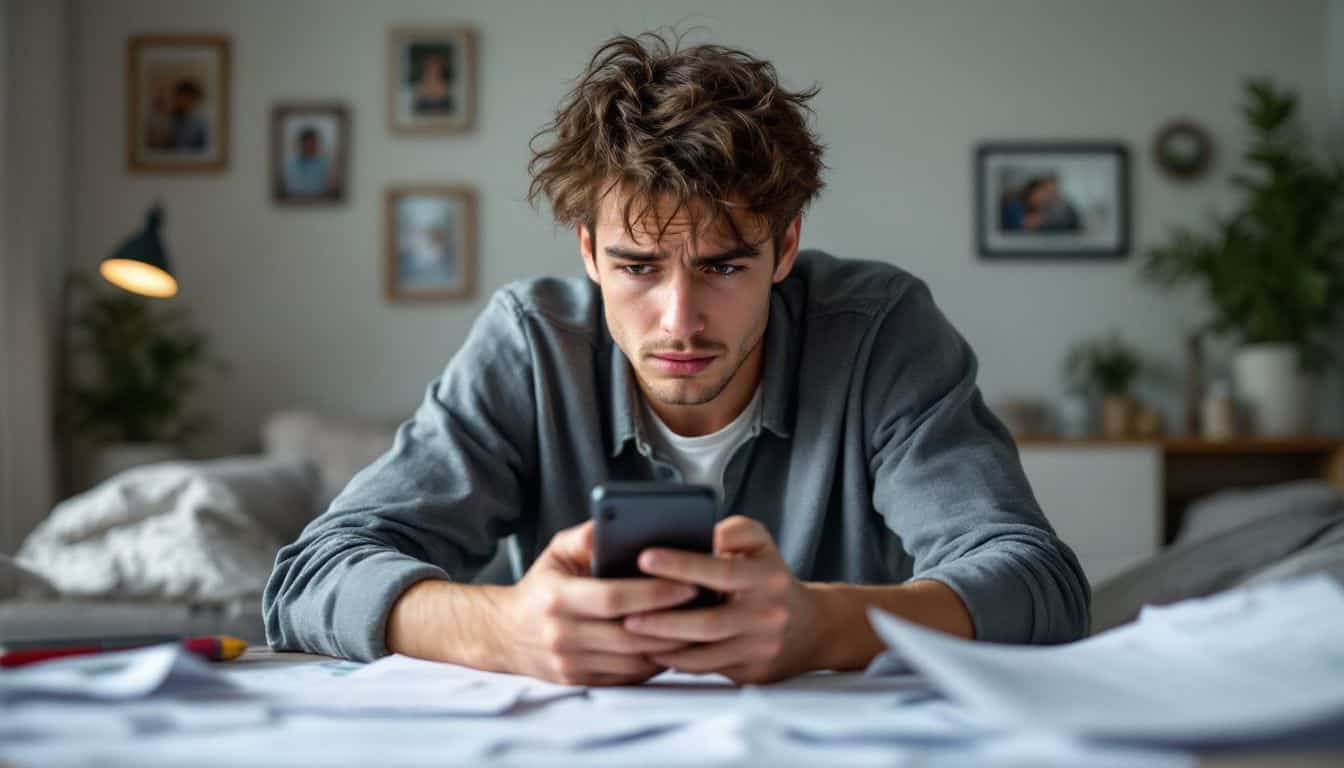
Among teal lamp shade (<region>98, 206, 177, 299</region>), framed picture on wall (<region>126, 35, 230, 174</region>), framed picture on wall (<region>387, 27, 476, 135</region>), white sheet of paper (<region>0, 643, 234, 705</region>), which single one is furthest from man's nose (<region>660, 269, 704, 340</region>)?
framed picture on wall (<region>126, 35, 230, 174</region>)

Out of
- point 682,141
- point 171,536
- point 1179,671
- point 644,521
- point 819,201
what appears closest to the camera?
point 1179,671

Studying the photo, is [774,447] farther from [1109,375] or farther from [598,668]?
[1109,375]

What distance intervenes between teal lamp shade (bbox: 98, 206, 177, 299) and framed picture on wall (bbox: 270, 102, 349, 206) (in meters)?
0.80

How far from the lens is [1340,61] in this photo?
4.51 meters

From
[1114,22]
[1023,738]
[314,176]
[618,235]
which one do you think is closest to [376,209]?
[314,176]

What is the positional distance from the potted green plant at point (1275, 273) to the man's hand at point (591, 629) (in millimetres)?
3907

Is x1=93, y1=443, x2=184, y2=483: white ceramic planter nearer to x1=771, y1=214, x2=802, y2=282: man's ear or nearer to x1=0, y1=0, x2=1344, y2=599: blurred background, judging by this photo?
x1=0, y1=0, x2=1344, y2=599: blurred background

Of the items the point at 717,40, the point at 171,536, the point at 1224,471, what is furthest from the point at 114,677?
the point at 1224,471

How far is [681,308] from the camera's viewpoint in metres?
1.21

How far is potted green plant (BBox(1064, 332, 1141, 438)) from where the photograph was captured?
4.31 metres

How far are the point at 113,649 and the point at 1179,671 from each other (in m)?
0.70

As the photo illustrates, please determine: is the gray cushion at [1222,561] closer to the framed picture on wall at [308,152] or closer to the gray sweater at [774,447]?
the gray sweater at [774,447]

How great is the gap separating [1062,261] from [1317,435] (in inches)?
45.8

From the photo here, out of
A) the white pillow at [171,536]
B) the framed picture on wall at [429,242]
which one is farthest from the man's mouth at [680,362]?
the framed picture on wall at [429,242]
